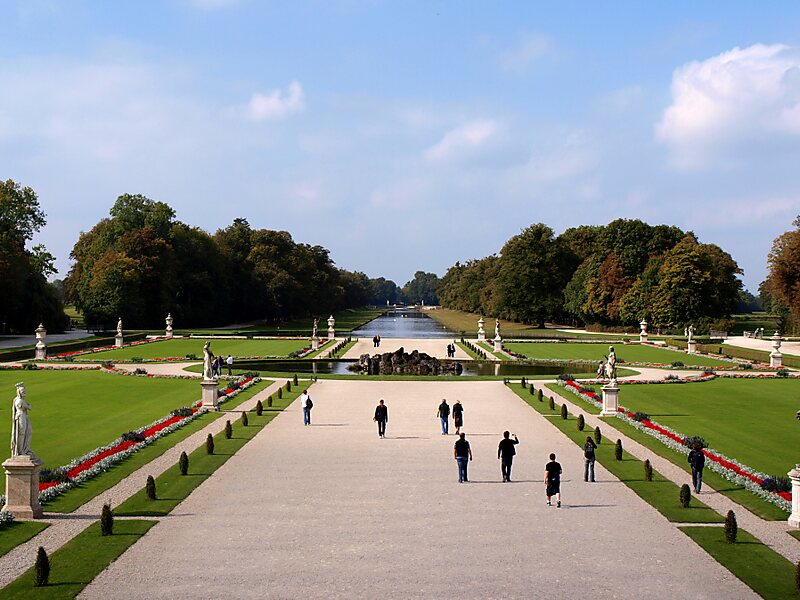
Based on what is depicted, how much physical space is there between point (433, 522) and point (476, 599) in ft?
14.5

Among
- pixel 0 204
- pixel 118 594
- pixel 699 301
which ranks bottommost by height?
pixel 118 594

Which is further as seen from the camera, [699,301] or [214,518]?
[699,301]

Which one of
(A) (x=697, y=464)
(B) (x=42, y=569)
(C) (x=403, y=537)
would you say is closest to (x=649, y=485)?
(A) (x=697, y=464)

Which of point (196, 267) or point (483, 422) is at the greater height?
point (196, 267)

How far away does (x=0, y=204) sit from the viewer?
89.4 m

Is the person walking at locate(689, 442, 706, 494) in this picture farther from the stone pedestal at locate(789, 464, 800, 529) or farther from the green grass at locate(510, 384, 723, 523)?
the stone pedestal at locate(789, 464, 800, 529)

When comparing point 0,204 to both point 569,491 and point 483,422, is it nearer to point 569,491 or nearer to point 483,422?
point 483,422

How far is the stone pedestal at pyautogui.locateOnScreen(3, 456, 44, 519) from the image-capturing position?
1705cm

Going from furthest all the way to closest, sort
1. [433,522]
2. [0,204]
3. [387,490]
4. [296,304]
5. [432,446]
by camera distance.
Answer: [296,304]
[0,204]
[432,446]
[387,490]
[433,522]

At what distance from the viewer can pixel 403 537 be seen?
15.9m

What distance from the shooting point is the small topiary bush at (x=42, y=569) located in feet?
42.6

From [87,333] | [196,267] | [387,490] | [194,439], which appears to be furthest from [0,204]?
[387,490]

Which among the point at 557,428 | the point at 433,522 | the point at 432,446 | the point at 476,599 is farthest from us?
the point at 557,428

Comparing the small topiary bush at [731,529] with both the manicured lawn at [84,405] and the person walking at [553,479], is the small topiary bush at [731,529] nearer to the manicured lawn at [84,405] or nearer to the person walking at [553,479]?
the person walking at [553,479]
